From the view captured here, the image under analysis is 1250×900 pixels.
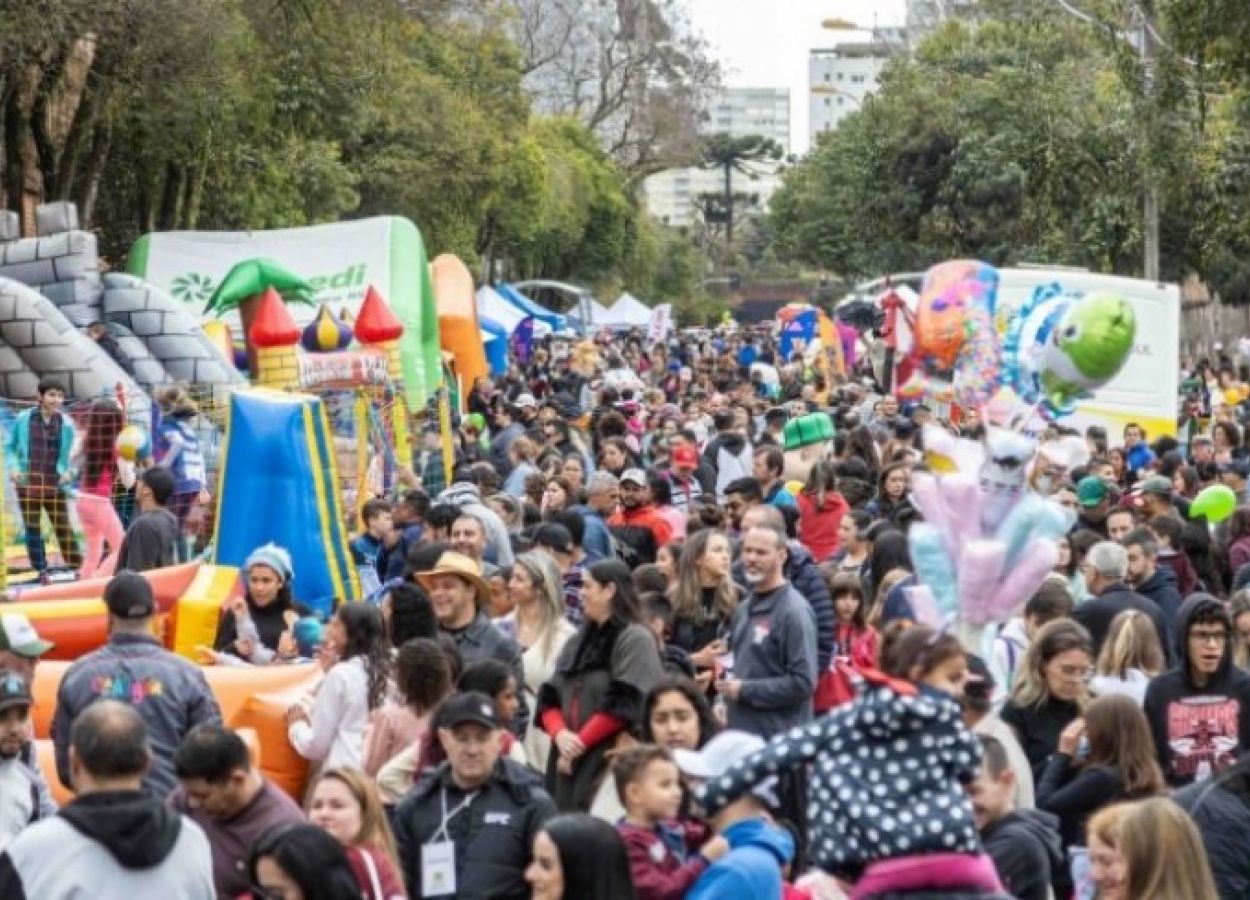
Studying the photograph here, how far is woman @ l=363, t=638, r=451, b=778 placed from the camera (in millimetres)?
8680

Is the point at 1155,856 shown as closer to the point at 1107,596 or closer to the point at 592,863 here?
the point at 592,863

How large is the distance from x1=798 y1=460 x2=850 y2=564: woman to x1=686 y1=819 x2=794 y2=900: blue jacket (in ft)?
25.2

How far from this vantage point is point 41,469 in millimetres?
17719

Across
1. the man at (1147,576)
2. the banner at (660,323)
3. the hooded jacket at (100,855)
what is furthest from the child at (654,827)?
the banner at (660,323)

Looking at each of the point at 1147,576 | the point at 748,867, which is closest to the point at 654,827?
the point at 748,867

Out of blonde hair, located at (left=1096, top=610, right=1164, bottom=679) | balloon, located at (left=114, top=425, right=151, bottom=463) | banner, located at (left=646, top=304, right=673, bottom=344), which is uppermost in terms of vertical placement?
blonde hair, located at (left=1096, top=610, right=1164, bottom=679)

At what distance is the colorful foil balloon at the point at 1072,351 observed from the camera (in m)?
18.5

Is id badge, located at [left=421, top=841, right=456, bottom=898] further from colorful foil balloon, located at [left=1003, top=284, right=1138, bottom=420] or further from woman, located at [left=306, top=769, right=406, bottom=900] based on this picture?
colorful foil balloon, located at [left=1003, top=284, right=1138, bottom=420]

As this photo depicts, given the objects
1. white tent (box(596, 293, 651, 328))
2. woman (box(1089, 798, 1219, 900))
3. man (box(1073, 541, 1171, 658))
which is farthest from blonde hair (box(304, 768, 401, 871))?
white tent (box(596, 293, 651, 328))

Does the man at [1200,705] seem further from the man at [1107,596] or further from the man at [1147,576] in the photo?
the man at [1147,576]

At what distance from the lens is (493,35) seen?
58.9 metres

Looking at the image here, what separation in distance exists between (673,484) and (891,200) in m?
44.1

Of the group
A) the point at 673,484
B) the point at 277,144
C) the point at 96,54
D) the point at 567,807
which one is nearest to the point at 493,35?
the point at 277,144

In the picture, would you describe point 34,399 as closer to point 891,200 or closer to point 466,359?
point 466,359
